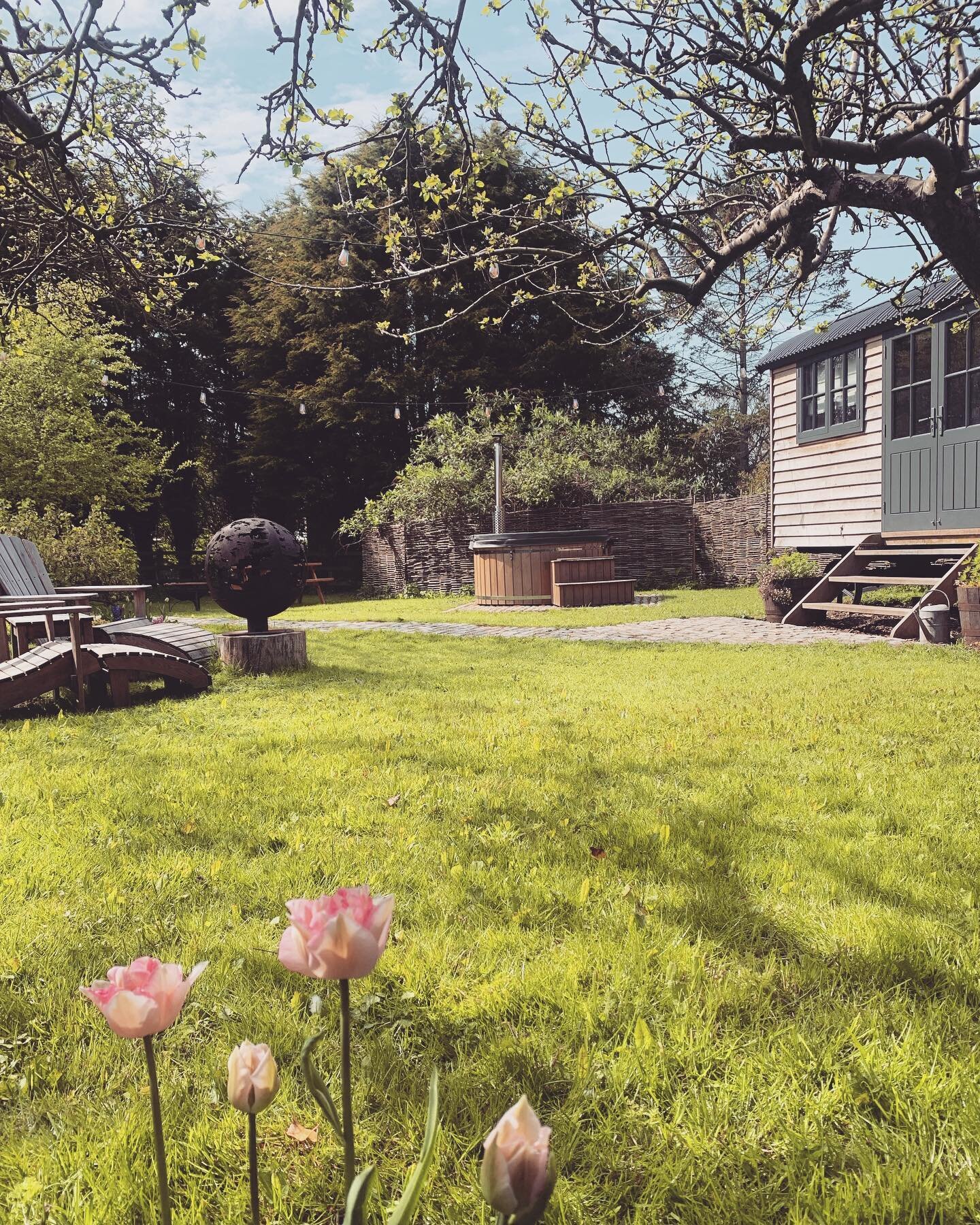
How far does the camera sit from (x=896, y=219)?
5.02m

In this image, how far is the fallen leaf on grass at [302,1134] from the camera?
1.48 m

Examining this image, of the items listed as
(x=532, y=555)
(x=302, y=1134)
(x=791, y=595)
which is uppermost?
(x=532, y=555)

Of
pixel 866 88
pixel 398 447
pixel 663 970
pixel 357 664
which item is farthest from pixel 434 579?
pixel 663 970

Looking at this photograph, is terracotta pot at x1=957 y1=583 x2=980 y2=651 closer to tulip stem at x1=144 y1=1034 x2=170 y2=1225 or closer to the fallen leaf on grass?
the fallen leaf on grass

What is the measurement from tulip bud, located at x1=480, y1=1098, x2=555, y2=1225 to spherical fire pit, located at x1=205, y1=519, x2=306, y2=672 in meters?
6.17

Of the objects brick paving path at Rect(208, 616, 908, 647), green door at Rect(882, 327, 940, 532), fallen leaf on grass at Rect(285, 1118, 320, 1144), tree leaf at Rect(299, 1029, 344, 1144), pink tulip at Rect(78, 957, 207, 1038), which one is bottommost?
fallen leaf on grass at Rect(285, 1118, 320, 1144)

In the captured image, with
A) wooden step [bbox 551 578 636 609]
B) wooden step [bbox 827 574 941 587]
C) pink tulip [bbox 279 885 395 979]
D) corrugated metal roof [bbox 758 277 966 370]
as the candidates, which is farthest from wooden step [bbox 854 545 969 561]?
pink tulip [bbox 279 885 395 979]

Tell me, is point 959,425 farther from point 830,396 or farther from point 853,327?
point 830,396

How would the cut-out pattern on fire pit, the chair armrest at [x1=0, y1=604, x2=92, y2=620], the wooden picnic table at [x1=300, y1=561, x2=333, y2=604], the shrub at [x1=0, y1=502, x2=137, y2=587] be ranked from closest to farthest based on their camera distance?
the chair armrest at [x1=0, y1=604, x2=92, y2=620]
the cut-out pattern on fire pit
the shrub at [x1=0, y1=502, x2=137, y2=587]
the wooden picnic table at [x1=300, y1=561, x2=333, y2=604]

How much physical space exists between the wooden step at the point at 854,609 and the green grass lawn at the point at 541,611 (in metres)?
1.20

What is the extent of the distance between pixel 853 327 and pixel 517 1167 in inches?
471

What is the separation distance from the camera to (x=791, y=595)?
10.0 meters

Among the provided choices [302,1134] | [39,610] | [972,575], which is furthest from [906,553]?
[302,1134]

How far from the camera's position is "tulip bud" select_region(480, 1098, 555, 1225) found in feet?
2.13
